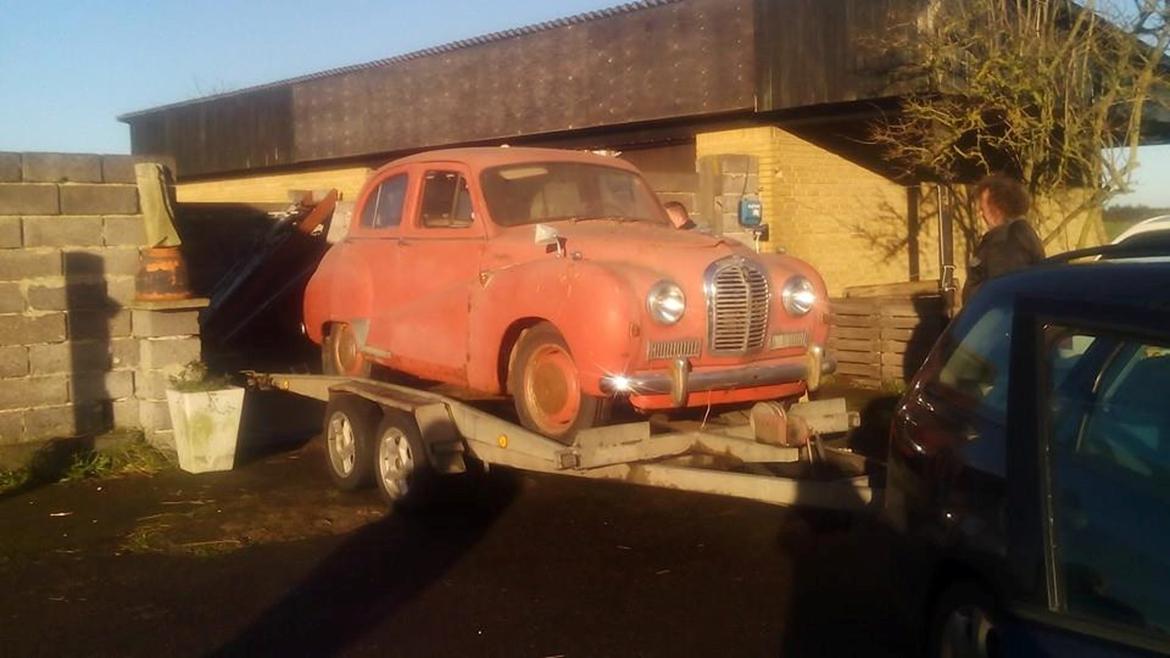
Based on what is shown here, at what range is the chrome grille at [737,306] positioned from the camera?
23.4 ft

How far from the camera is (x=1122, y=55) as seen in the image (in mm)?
13484

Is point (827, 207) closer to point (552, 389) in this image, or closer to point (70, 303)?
point (70, 303)

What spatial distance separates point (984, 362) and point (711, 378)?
8.63 feet

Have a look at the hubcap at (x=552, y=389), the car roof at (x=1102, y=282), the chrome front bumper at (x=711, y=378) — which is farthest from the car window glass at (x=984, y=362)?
the hubcap at (x=552, y=389)

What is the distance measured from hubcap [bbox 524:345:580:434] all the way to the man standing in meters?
2.70

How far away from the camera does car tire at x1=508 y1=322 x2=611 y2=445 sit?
7.10 meters

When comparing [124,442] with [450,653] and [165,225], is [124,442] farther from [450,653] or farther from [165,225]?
[450,653]

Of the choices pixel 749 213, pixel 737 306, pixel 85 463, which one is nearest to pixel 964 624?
pixel 737 306

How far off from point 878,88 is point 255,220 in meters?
7.99

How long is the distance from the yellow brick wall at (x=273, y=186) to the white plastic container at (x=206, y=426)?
15.7 metres

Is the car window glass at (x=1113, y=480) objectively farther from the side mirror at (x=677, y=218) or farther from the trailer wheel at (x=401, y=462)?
the side mirror at (x=677, y=218)

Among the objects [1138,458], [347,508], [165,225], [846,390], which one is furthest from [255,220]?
[1138,458]

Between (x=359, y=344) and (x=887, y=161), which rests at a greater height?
(x=887, y=161)

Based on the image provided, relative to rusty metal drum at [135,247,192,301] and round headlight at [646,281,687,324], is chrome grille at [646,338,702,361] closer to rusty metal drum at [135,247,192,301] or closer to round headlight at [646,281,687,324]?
round headlight at [646,281,687,324]
